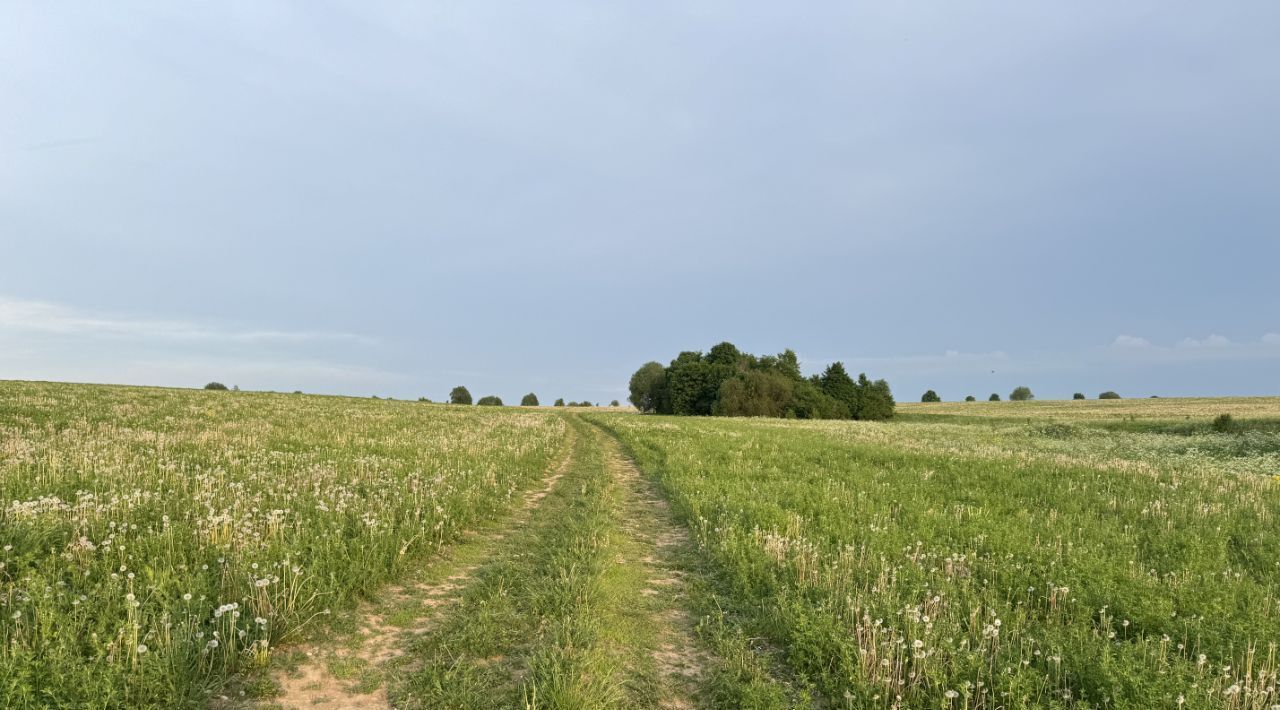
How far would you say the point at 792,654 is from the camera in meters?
6.00

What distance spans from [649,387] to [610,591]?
114161 millimetres

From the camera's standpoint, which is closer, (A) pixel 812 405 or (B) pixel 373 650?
(B) pixel 373 650

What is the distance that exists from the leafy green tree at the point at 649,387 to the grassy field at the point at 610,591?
9925 cm

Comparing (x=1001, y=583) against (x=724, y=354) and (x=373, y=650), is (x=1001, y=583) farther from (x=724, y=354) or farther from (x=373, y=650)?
(x=724, y=354)

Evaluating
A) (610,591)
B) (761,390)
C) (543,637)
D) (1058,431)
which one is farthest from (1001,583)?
(761,390)

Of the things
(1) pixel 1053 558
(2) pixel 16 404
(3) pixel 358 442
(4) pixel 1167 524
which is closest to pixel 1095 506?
(4) pixel 1167 524

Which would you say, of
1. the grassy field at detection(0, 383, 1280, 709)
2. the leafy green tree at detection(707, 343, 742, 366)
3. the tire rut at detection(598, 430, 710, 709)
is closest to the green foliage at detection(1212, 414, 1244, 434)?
the grassy field at detection(0, 383, 1280, 709)

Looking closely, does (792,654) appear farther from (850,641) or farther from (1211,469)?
(1211,469)

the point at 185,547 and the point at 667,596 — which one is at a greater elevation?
the point at 185,547

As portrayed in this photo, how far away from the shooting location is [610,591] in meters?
7.86

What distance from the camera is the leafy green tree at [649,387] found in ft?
380

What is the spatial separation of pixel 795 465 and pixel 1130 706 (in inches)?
596

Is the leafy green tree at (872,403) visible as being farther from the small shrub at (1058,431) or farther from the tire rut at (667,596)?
the tire rut at (667,596)

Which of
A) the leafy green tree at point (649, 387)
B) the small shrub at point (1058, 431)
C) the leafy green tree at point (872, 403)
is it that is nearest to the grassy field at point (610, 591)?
the small shrub at point (1058, 431)
